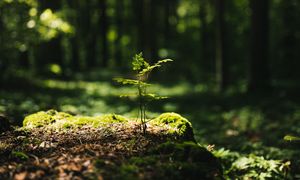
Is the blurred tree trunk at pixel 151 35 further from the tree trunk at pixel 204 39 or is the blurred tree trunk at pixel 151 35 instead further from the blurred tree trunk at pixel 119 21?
the blurred tree trunk at pixel 119 21

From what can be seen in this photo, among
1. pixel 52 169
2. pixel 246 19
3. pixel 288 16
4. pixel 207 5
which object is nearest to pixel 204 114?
pixel 52 169

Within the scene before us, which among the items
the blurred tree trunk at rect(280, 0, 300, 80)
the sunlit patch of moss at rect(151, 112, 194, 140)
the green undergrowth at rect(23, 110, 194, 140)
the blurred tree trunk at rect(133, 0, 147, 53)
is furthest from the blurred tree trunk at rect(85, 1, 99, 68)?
the sunlit patch of moss at rect(151, 112, 194, 140)

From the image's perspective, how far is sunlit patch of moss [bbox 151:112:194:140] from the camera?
16.0ft

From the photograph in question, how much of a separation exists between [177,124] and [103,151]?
121 cm

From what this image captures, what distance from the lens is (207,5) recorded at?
104 ft

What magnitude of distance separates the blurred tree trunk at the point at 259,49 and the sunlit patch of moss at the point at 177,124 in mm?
9755

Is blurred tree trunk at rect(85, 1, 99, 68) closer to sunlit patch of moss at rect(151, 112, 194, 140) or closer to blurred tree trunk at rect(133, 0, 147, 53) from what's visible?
blurred tree trunk at rect(133, 0, 147, 53)

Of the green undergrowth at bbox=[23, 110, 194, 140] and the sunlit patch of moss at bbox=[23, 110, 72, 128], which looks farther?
the sunlit patch of moss at bbox=[23, 110, 72, 128]

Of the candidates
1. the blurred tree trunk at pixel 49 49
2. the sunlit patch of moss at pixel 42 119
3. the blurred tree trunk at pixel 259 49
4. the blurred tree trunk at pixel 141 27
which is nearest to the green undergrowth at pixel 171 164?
the sunlit patch of moss at pixel 42 119

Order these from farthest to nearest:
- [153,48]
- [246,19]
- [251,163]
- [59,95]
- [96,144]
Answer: [246,19] < [153,48] < [59,95] < [251,163] < [96,144]

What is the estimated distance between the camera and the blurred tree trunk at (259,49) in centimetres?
1427

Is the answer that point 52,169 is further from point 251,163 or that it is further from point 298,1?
point 298,1

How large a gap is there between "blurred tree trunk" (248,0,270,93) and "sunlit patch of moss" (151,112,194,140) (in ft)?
32.0

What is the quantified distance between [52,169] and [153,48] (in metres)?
18.6
